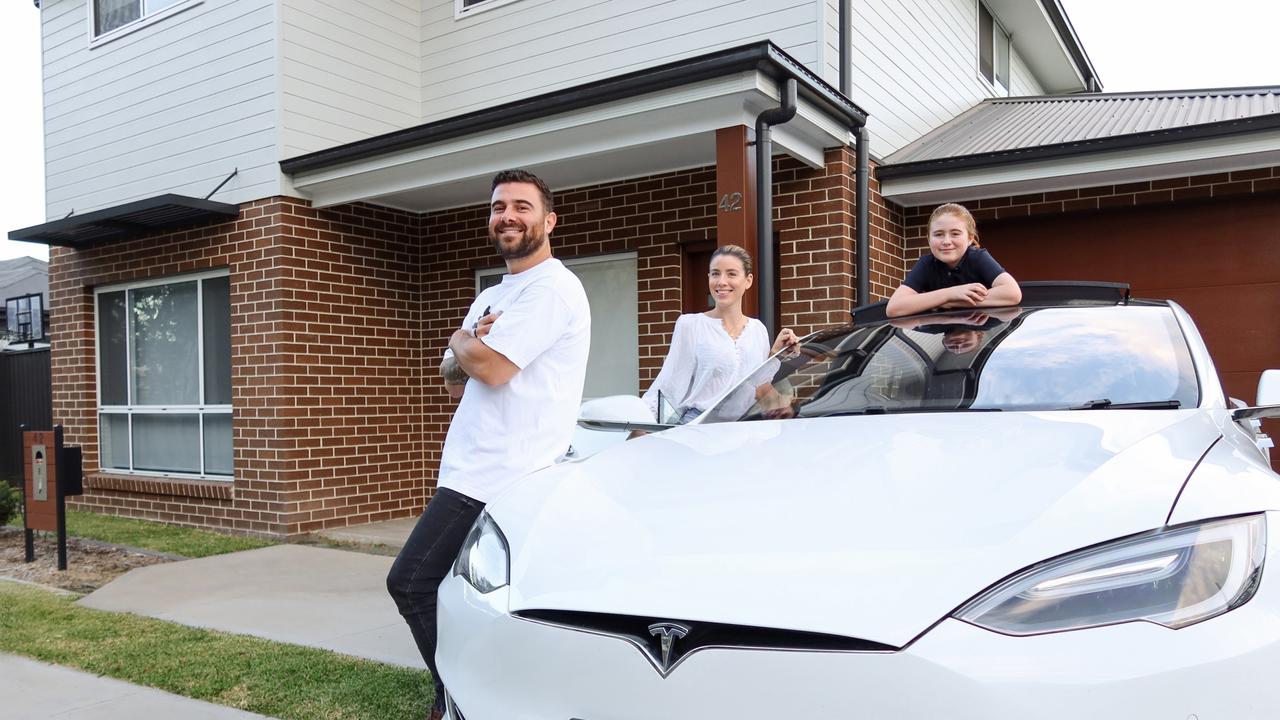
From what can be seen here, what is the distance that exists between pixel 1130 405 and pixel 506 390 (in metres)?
1.67

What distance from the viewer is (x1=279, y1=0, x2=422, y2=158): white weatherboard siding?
8.02 m

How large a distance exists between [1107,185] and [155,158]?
8.52 m

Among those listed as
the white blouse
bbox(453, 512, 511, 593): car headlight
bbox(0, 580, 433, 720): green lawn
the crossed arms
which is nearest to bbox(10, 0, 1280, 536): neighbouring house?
the white blouse

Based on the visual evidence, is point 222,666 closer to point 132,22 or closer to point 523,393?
point 523,393

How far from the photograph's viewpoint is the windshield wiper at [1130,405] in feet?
7.59

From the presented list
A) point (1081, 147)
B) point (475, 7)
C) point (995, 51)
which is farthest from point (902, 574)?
point (995, 51)

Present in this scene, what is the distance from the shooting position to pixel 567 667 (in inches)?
68.1

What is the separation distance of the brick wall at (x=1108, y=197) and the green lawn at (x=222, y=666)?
17.5 feet

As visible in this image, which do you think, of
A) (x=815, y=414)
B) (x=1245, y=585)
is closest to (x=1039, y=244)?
(x=815, y=414)

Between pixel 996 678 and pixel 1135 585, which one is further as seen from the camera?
pixel 1135 585

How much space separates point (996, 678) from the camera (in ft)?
4.65

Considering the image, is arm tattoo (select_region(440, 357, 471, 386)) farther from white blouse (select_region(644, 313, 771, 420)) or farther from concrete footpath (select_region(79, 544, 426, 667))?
concrete footpath (select_region(79, 544, 426, 667))

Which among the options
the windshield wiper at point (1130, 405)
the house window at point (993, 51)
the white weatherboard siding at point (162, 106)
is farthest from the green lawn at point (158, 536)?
the house window at point (993, 51)

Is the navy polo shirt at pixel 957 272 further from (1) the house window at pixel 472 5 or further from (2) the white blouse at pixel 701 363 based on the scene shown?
(1) the house window at pixel 472 5
